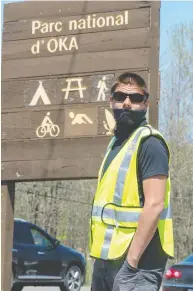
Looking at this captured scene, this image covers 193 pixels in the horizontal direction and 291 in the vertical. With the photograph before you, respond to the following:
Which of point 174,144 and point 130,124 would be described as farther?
point 174,144

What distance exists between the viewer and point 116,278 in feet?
12.1

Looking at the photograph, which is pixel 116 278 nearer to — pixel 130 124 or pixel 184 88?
pixel 130 124

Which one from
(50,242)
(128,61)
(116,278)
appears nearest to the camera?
(116,278)

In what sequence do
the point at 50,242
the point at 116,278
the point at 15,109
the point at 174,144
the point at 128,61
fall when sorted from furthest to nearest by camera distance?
1. the point at 174,144
2. the point at 50,242
3. the point at 15,109
4. the point at 128,61
5. the point at 116,278

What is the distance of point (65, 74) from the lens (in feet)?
28.5

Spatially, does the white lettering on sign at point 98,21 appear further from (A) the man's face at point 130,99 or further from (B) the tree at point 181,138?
(B) the tree at point 181,138

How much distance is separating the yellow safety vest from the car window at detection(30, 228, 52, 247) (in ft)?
43.9

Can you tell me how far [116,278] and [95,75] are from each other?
16.5ft

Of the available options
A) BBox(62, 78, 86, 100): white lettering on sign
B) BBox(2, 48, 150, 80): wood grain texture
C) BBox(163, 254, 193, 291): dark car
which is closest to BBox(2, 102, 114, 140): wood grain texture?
BBox(62, 78, 86, 100): white lettering on sign

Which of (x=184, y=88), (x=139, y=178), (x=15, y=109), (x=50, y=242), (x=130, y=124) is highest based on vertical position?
(x=184, y=88)

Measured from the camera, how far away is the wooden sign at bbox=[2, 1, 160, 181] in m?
8.37

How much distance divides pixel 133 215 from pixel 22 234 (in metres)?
13.3

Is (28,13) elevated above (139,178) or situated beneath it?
elevated above

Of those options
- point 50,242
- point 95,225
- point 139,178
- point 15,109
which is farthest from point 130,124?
point 50,242
